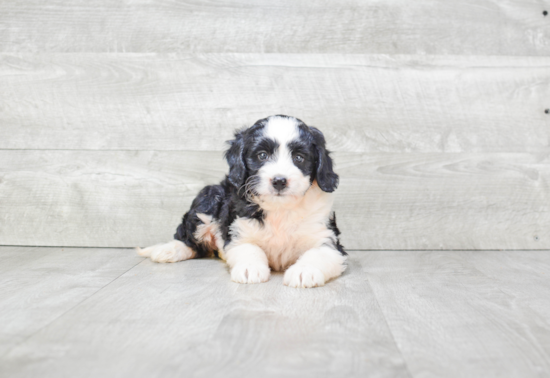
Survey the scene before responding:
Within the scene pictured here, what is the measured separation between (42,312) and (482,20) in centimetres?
313

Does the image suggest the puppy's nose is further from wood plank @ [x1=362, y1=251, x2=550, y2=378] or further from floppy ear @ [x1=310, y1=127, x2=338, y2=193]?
wood plank @ [x1=362, y1=251, x2=550, y2=378]

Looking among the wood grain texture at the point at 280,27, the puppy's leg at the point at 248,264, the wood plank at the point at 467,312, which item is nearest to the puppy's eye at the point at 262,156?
the puppy's leg at the point at 248,264

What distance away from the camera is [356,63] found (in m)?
3.13

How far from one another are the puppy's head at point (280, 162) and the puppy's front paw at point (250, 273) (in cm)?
32

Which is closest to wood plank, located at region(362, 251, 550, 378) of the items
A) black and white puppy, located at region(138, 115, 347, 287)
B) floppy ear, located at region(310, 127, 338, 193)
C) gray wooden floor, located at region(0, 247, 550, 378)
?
gray wooden floor, located at region(0, 247, 550, 378)

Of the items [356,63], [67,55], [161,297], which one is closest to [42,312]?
[161,297]

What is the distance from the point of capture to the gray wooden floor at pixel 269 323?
4.13 feet

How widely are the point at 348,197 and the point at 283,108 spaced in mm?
737

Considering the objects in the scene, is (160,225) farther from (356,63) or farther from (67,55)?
(356,63)

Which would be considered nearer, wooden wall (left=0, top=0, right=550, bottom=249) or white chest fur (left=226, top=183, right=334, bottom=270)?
white chest fur (left=226, top=183, right=334, bottom=270)

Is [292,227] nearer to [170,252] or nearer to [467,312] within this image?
[170,252]

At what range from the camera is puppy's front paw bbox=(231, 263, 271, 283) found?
2105 mm

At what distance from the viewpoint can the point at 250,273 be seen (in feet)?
6.92

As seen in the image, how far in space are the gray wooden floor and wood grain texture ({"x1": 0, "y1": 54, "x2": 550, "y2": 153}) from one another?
1.00m
